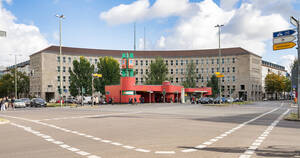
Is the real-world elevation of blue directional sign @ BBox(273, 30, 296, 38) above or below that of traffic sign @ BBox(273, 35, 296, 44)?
above

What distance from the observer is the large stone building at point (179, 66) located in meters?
96.7

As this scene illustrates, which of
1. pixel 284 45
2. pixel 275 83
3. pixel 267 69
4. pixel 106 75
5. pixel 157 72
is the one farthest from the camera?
pixel 267 69

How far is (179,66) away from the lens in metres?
116

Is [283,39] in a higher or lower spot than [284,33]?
lower

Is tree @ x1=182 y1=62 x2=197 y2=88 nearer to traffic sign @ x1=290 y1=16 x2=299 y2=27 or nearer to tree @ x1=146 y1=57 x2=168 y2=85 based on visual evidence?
tree @ x1=146 y1=57 x2=168 y2=85

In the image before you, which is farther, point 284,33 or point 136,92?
point 136,92

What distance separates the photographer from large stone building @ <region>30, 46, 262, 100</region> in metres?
96.7

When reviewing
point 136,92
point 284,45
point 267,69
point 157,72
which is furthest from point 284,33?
point 267,69

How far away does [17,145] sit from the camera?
928 centimetres

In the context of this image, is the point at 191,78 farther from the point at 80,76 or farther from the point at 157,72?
the point at 80,76

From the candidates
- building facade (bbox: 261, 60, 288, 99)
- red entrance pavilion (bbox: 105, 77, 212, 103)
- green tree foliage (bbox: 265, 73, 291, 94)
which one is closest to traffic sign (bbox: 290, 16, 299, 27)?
red entrance pavilion (bbox: 105, 77, 212, 103)

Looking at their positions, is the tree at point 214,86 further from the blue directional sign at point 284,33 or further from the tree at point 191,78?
the blue directional sign at point 284,33

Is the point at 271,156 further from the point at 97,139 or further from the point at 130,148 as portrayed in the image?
the point at 97,139

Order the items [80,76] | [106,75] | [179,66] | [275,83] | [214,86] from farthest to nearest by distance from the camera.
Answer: [179,66] → [275,83] → [214,86] → [106,75] → [80,76]
